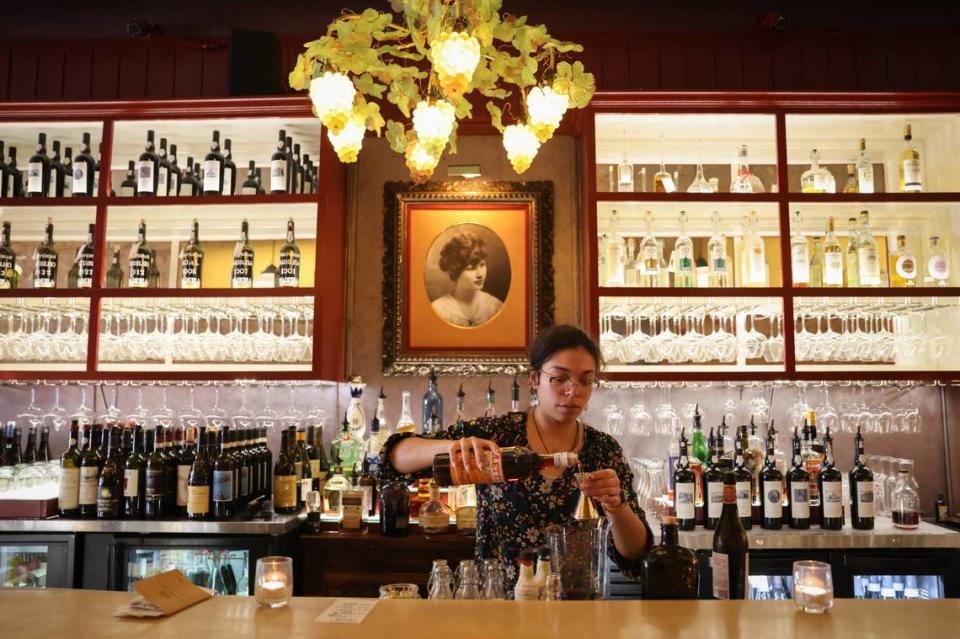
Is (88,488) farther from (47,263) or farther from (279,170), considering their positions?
(279,170)

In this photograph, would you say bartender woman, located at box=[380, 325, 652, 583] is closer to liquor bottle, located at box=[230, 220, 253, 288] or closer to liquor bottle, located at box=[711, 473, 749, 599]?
liquor bottle, located at box=[711, 473, 749, 599]

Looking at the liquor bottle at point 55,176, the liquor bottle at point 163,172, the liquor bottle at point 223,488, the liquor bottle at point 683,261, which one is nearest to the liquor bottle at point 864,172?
the liquor bottle at point 683,261

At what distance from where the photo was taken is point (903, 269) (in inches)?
146

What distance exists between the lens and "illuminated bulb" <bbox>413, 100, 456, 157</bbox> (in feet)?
6.52

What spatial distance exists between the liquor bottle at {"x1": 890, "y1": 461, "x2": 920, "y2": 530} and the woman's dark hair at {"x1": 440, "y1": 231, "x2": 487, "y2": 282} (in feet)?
7.53

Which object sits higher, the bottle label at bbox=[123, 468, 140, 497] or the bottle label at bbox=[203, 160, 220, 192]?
the bottle label at bbox=[203, 160, 220, 192]

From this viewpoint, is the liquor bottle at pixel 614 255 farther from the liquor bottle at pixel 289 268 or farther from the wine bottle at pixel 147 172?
the wine bottle at pixel 147 172

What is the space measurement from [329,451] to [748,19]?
336cm

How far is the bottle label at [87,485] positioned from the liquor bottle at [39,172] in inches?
62.2

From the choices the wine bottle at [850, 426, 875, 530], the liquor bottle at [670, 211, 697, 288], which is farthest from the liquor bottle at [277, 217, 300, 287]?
the wine bottle at [850, 426, 875, 530]

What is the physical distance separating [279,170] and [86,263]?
116 centimetres

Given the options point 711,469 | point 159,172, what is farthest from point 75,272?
point 711,469

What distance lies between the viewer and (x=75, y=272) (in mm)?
4004

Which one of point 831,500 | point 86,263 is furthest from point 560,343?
point 86,263
